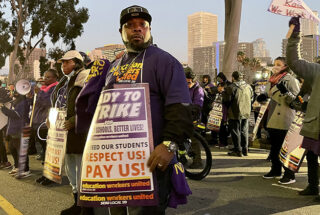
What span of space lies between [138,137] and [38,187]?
3.94m

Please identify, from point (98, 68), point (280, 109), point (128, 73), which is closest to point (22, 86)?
point (98, 68)

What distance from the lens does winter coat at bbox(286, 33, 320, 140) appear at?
3.65 metres

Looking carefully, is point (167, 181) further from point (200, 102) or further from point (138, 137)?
point (200, 102)

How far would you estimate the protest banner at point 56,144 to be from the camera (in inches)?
152

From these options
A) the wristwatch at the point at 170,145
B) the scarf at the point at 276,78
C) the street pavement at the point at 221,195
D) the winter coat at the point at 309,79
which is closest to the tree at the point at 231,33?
the street pavement at the point at 221,195

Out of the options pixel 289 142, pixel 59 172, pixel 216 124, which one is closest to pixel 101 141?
pixel 59 172

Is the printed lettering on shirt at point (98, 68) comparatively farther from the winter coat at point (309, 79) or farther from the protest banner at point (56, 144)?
the winter coat at point (309, 79)

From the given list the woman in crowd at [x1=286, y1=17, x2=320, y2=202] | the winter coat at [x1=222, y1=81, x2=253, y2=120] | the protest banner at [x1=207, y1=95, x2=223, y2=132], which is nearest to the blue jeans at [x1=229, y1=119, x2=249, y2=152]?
the winter coat at [x1=222, y1=81, x2=253, y2=120]

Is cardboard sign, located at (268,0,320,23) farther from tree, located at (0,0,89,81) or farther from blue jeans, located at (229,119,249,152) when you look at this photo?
tree, located at (0,0,89,81)

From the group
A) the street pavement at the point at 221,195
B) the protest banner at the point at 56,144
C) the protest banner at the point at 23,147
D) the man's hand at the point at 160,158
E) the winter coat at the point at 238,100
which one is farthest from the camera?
the winter coat at the point at 238,100

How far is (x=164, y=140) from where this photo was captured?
201 cm

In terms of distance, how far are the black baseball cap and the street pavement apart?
220 cm

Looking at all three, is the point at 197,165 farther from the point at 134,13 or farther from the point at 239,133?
the point at 134,13

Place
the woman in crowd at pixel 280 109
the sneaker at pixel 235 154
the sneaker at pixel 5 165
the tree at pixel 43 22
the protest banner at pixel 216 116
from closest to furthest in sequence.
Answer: the woman in crowd at pixel 280 109 → the sneaker at pixel 5 165 → the sneaker at pixel 235 154 → the protest banner at pixel 216 116 → the tree at pixel 43 22
